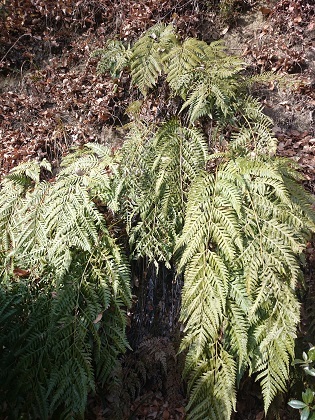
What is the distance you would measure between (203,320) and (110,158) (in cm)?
139

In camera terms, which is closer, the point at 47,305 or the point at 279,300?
the point at 279,300

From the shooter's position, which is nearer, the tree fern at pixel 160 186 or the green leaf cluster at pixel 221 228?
the green leaf cluster at pixel 221 228

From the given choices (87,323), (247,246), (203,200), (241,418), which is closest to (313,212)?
(247,246)

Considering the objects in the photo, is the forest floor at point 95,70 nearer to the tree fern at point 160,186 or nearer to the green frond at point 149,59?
the green frond at point 149,59

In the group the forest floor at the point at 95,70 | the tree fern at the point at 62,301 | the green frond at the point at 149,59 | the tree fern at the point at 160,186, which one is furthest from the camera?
the forest floor at the point at 95,70

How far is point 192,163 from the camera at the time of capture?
3115mm

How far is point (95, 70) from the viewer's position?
462 cm

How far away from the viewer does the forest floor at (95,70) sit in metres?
4.06

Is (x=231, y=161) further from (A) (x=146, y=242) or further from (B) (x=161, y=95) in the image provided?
(B) (x=161, y=95)

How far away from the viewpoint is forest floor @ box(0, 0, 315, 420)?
4.06m

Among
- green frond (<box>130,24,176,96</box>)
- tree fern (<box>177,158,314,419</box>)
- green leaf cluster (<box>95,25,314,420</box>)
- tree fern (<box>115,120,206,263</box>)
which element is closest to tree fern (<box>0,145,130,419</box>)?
tree fern (<box>115,120,206,263</box>)

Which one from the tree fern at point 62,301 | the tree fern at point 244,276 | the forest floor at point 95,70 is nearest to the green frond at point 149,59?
the forest floor at point 95,70

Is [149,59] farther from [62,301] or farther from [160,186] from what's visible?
[62,301]

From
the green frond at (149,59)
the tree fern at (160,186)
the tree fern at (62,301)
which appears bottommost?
the tree fern at (62,301)
